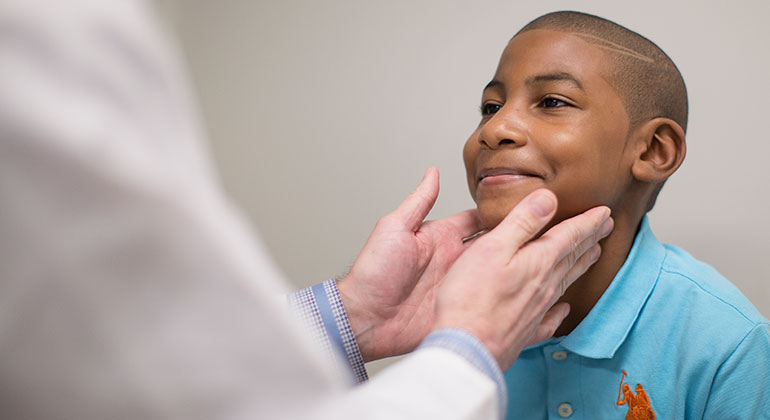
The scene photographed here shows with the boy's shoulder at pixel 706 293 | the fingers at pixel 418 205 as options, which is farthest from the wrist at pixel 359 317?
the boy's shoulder at pixel 706 293

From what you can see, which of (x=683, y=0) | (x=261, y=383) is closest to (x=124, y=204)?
(x=261, y=383)

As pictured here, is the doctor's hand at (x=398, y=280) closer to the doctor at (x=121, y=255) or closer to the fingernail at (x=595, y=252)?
the fingernail at (x=595, y=252)

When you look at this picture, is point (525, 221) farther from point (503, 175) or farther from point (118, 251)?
point (118, 251)

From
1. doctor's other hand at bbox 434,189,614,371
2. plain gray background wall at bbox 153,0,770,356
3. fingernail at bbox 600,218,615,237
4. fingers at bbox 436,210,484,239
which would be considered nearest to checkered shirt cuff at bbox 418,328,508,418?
doctor's other hand at bbox 434,189,614,371

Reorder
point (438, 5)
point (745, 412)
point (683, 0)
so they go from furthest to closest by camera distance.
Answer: point (438, 5), point (683, 0), point (745, 412)

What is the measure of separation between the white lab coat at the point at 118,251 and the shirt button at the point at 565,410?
0.64 metres

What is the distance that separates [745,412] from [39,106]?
0.91 metres

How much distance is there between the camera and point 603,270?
928 mm

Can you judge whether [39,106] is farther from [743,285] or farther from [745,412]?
[743,285]

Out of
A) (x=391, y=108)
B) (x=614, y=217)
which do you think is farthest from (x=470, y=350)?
(x=391, y=108)

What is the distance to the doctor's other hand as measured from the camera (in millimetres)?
604

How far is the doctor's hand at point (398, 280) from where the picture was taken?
89 cm

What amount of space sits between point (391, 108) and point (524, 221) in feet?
2.28

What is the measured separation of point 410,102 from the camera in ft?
4.37
